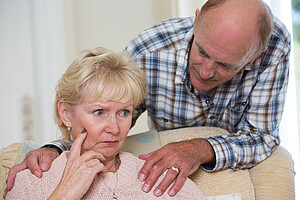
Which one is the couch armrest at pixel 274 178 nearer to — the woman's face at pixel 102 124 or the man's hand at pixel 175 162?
the man's hand at pixel 175 162

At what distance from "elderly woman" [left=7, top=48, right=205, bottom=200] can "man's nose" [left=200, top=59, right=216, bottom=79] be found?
345mm

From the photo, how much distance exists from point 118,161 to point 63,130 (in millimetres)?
279

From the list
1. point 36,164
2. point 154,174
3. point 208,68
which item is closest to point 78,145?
point 36,164

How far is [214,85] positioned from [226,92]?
7.0 inches

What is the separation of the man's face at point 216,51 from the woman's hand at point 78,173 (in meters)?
0.63

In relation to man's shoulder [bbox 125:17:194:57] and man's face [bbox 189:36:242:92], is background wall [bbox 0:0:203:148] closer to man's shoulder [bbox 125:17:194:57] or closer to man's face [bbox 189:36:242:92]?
man's shoulder [bbox 125:17:194:57]

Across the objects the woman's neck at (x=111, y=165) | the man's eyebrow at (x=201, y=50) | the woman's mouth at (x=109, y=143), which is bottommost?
the woman's neck at (x=111, y=165)

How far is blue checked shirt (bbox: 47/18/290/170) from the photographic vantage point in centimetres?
200

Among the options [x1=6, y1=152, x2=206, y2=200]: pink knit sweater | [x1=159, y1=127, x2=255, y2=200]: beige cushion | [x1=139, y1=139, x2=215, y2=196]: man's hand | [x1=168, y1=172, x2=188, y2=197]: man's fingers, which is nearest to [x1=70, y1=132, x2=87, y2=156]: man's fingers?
[x1=6, y1=152, x2=206, y2=200]: pink knit sweater

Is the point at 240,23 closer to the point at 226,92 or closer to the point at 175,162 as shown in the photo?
the point at 226,92

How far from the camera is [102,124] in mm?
1496

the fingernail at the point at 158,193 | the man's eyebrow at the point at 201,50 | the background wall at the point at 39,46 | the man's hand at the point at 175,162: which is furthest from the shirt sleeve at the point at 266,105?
the background wall at the point at 39,46

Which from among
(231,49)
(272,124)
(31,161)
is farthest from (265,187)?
(31,161)

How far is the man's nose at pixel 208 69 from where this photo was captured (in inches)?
69.6
